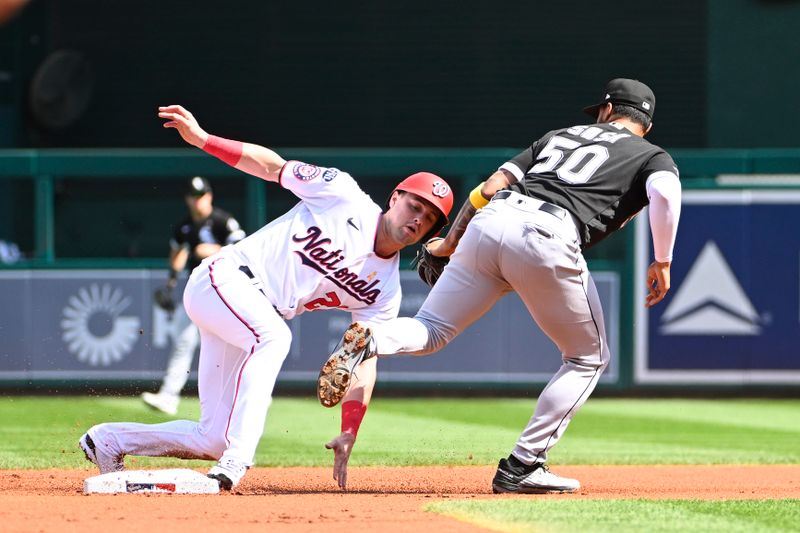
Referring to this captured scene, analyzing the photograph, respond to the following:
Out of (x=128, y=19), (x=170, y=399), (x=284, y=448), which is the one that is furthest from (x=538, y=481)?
(x=128, y=19)

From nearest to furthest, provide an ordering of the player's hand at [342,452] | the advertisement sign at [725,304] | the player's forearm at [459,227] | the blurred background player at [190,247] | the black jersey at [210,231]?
the player's hand at [342,452]
the player's forearm at [459,227]
the blurred background player at [190,247]
the black jersey at [210,231]
the advertisement sign at [725,304]

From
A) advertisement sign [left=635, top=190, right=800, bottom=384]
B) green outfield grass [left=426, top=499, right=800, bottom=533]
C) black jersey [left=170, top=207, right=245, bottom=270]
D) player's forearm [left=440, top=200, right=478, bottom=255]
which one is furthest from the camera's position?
advertisement sign [left=635, top=190, right=800, bottom=384]

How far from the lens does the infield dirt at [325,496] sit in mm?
4605

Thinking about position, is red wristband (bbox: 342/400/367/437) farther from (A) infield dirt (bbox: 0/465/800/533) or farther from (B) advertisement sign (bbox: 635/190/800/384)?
(B) advertisement sign (bbox: 635/190/800/384)

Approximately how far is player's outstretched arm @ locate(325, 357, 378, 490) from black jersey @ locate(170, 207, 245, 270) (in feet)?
14.4

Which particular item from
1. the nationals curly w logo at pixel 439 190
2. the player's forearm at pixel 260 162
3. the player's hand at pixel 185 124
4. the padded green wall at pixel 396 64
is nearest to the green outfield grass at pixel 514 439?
the nationals curly w logo at pixel 439 190

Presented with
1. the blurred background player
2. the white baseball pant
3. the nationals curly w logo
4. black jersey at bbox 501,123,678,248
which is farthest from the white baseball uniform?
the blurred background player

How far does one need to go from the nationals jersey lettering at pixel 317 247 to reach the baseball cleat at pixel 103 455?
96cm

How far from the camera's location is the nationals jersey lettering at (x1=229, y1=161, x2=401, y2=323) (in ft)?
17.9

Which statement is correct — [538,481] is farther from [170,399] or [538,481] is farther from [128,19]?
[128,19]

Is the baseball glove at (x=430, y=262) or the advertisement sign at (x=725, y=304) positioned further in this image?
the advertisement sign at (x=725, y=304)

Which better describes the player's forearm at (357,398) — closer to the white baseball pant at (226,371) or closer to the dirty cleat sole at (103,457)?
the white baseball pant at (226,371)

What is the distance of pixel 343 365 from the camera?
5043 mm

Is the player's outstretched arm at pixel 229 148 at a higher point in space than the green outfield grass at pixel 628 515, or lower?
higher
